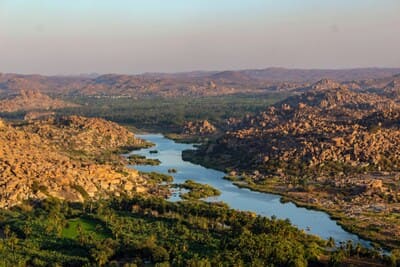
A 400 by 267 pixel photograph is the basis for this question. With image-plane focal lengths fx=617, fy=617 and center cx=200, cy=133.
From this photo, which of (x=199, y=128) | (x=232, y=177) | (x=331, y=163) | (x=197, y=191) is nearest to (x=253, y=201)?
(x=197, y=191)

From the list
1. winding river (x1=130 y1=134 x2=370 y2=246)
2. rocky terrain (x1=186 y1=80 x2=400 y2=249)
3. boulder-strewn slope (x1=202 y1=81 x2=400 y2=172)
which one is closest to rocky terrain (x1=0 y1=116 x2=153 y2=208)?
winding river (x1=130 y1=134 x2=370 y2=246)

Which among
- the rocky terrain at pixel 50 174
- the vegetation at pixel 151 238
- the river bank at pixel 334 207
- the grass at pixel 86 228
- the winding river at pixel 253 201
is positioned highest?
the rocky terrain at pixel 50 174

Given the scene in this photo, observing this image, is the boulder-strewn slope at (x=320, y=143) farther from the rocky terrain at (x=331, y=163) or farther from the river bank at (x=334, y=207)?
the river bank at (x=334, y=207)

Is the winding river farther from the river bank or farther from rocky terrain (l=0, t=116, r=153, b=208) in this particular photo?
rocky terrain (l=0, t=116, r=153, b=208)

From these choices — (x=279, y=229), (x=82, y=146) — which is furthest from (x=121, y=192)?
(x=82, y=146)

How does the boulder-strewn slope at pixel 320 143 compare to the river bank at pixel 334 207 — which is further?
the boulder-strewn slope at pixel 320 143

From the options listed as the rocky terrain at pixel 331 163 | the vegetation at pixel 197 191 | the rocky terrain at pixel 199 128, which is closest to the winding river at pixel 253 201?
the vegetation at pixel 197 191

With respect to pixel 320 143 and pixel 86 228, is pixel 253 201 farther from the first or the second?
pixel 320 143

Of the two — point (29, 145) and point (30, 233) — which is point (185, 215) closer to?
point (30, 233)
